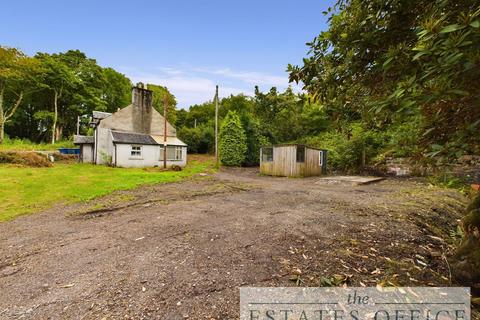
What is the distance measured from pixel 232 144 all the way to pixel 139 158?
838 centimetres

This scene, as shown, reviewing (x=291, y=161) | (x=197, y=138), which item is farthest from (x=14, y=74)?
(x=291, y=161)

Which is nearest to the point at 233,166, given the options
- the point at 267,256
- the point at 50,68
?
the point at 267,256

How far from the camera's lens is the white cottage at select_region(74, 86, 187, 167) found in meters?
18.5

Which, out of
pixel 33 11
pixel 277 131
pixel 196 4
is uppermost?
pixel 33 11

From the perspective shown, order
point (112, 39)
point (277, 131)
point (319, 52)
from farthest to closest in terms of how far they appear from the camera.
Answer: point (277, 131) → point (112, 39) → point (319, 52)

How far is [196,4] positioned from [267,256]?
10.4 meters

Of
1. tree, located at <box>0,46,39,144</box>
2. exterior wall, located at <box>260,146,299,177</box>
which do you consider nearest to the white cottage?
exterior wall, located at <box>260,146,299,177</box>

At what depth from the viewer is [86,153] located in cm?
2111

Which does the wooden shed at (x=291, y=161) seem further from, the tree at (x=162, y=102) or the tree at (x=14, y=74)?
the tree at (x=14, y=74)

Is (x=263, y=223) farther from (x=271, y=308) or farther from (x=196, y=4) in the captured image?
(x=196, y=4)

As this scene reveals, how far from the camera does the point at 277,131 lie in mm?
25875

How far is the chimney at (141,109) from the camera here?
70.4 ft

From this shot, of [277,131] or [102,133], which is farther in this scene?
Answer: [277,131]

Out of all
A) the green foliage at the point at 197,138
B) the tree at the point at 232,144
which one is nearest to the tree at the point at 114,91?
the green foliage at the point at 197,138
